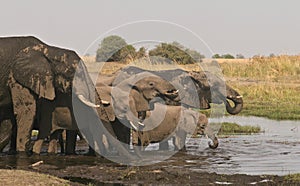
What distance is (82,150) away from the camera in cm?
1686

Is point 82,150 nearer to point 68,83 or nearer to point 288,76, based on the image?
point 68,83

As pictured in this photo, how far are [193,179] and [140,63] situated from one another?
52.0 feet

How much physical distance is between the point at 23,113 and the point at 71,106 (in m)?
1.07

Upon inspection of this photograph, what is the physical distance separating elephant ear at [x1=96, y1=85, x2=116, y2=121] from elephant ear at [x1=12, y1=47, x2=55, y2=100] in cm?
120

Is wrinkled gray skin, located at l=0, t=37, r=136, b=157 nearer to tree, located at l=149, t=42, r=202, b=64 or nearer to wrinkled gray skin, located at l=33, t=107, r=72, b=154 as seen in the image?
wrinkled gray skin, located at l=33, t=107, r=72, b=154

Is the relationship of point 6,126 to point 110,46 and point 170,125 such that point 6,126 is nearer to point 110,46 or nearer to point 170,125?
point 170,125

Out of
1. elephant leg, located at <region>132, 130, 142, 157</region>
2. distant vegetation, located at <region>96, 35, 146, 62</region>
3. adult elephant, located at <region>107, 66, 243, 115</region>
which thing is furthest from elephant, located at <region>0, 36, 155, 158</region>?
distant vegetation, located at <region>96, 35, 146, 62</region>

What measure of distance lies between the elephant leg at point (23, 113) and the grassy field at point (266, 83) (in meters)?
9.44

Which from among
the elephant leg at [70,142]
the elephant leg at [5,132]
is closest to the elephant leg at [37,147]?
the elephant leg at [70,142]

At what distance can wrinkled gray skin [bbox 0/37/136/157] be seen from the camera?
1498 centimetres

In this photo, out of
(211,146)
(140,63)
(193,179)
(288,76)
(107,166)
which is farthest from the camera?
(288,76)

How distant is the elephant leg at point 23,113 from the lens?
591 inches

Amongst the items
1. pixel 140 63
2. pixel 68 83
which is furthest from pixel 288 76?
pixel 68 83

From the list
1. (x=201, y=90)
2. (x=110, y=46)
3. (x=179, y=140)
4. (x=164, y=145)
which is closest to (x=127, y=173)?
(x=179, y=140)
